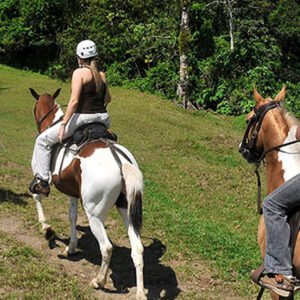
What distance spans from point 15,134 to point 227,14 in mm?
11963

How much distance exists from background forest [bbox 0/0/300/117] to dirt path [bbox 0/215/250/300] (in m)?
13.9

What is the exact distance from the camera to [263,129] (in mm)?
4723

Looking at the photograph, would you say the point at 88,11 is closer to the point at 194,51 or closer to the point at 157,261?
the point at 194,51

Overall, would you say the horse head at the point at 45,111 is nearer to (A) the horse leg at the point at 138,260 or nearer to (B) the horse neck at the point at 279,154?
(A) the horse leg at the point at 138,260

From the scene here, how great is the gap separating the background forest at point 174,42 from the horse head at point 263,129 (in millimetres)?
15510

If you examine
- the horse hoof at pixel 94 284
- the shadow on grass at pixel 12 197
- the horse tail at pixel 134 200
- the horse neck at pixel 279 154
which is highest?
the horse neck at pixel 279 154

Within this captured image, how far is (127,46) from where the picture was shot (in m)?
25.0

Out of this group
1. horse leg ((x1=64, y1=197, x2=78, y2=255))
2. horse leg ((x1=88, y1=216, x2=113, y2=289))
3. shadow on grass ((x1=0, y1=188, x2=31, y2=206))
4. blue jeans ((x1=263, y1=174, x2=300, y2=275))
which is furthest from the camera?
shadow on grass ((x1=0, y1=188, x2=31, y2=206))

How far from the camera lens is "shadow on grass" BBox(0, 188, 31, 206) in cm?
874

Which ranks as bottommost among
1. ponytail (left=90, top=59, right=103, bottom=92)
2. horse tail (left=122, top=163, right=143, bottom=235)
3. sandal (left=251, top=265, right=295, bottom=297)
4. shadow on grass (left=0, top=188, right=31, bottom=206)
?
shadow on grass (left=0, top=188, right=31, bottom=206)

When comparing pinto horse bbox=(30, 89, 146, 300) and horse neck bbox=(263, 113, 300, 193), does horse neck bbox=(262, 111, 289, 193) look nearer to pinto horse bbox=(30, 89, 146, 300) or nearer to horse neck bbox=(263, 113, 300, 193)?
horse neck bbox=(263, 113, 300, 193)

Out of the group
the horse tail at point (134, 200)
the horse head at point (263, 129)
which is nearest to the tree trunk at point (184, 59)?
the horse tail at point (134, 200)

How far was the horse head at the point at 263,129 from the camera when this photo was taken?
461 centimetres

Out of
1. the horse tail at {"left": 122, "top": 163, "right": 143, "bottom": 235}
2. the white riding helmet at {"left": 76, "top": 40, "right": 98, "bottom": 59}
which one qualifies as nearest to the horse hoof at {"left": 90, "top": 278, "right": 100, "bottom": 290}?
the horse tail at {"left": 122, "top": 163, "right": 143, "bottom": 235}
